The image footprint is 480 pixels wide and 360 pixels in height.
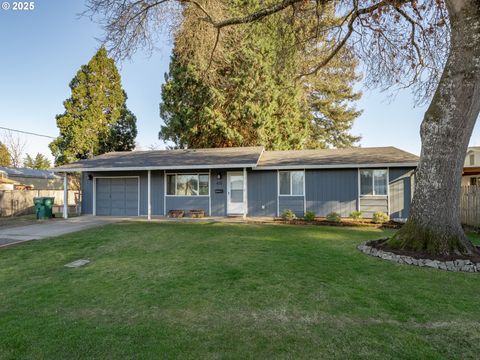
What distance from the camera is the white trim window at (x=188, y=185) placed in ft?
45.0

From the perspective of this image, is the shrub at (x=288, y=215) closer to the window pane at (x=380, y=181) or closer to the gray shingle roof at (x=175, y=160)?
the gray shingle roof at (x=175, y=160)

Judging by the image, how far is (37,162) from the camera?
1805 inches

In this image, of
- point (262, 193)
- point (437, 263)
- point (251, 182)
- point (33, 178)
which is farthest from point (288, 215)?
point (33, 178)

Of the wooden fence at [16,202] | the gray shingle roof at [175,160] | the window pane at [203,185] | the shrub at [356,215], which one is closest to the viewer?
the shrub at [356,215]

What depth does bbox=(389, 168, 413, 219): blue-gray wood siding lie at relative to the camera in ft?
39.0

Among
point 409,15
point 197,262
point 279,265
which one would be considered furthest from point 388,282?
point 409,15

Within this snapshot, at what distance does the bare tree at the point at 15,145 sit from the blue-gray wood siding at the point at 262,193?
42312 mm

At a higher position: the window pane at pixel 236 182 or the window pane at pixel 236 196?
the window pane at pixel 236 182

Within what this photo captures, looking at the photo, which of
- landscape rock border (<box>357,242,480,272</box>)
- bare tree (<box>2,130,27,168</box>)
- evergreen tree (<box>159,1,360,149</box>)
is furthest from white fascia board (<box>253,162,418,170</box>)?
bare tree (<box>2,130,27,168</box>)

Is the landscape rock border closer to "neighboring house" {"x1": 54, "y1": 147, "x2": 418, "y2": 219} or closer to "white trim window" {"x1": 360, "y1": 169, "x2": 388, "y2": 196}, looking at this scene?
"neighboring house" {"x1": 54, "y1": 147, "x2": 418, "y2": 219}

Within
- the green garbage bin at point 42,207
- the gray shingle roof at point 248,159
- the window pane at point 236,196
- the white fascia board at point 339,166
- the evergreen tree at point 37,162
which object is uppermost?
the evergreen tree at point 37,162

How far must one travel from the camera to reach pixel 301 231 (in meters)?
9.62

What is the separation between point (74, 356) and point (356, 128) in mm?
26281

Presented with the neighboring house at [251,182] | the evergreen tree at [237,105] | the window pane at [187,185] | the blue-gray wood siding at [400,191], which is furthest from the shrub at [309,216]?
the evergreen tree at [237,105]
